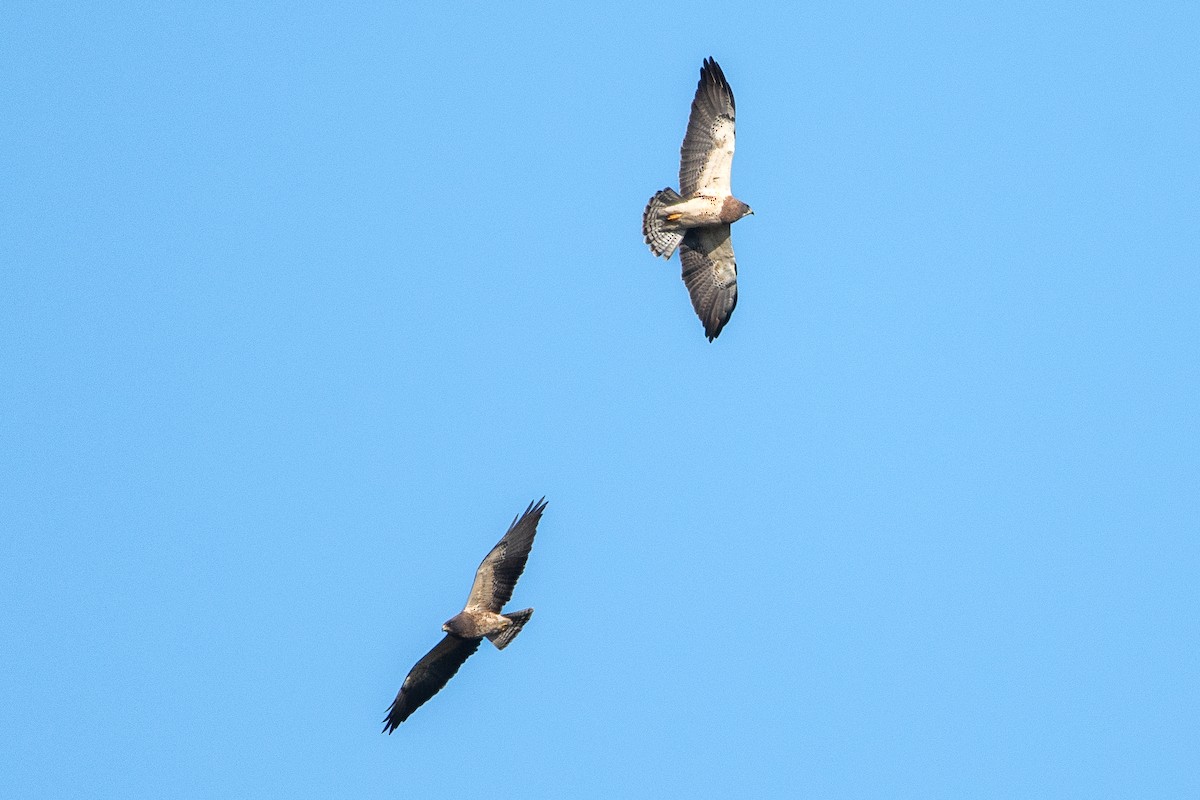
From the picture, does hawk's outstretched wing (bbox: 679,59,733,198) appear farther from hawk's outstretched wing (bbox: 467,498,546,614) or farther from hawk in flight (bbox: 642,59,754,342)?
hawk's outstretched wing (bbox: 467,498,546,614)

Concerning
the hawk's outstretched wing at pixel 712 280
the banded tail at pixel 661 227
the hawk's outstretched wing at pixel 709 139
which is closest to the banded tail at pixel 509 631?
the hawk's outstretched wing at pixel 712 280

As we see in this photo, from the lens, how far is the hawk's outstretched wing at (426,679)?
1912 cm

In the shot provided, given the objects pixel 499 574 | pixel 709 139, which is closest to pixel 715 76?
pixel 709 139

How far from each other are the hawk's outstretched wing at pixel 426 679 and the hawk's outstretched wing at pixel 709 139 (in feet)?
19.5

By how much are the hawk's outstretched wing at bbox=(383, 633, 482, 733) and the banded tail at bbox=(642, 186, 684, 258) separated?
5.12 metres

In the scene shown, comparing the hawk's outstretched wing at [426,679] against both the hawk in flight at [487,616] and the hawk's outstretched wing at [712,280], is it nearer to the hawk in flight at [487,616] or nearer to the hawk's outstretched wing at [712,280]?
the hawk in flight at [487,616]

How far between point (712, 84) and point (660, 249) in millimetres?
1983

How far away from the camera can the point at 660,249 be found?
1942 cm

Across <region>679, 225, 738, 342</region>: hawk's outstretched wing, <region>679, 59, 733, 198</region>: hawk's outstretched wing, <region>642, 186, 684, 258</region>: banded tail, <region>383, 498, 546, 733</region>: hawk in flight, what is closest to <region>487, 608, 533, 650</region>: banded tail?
<region>383, 498, 546, 733</region>: hawk in flight

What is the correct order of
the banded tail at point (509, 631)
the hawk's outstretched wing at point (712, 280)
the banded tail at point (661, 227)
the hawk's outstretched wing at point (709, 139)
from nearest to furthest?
the banded tail at point (509, 631), the hawk's outstretched wing at point (709, 139), the banded tail at point (661, 227), the hawk's outstretched wing at point (712, 280)

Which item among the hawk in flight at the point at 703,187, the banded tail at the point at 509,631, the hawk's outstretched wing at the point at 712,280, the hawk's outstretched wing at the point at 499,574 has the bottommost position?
the banded tail at the point at 509,631

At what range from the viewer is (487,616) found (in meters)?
18.6

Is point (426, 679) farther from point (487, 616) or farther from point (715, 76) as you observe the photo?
point (715, 76)

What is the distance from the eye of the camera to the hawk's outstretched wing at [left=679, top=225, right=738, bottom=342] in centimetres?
1989
